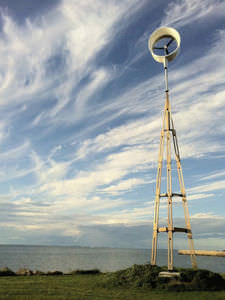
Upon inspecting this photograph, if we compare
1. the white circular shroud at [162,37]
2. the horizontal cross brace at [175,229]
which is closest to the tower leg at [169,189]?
the horizontal cross brace at [175,229]

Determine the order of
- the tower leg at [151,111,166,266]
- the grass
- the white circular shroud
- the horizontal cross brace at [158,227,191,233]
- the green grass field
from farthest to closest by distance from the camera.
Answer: the white circular shroud
the tower leg at [151,111,166,266]
the horizontal cross brace at [158,227,191,233]
the grass
the green grass field

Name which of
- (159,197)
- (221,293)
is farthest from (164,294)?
(159,197)

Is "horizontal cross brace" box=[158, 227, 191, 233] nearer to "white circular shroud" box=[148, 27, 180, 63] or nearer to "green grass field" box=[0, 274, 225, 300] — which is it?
"green grass field" box=[0, 274, 225, 300]

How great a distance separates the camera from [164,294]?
12.0 metres

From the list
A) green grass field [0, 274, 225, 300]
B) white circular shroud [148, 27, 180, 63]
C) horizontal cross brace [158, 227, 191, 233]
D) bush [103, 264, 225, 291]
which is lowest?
green grass field [0, 274, 225, 300]

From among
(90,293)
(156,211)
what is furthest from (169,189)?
(90,293)

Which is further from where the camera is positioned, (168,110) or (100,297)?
(168,110)

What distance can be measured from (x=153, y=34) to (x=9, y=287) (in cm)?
1608

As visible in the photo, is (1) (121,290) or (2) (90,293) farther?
(1) (121,290)

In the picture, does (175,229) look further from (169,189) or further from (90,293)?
(90,293)

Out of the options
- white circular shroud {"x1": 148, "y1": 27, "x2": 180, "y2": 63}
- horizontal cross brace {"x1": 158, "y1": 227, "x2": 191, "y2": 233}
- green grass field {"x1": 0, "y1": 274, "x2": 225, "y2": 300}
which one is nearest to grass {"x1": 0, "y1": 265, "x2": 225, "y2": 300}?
green grass field {"x1": 0, "y1": 274, "x2": 225, "y2": 300}

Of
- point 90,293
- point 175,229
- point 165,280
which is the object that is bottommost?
point 90,293

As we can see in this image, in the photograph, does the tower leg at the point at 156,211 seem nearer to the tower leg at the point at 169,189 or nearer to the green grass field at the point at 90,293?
the tower leg at the point at 169,189

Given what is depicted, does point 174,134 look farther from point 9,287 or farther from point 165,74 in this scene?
point 9,287
